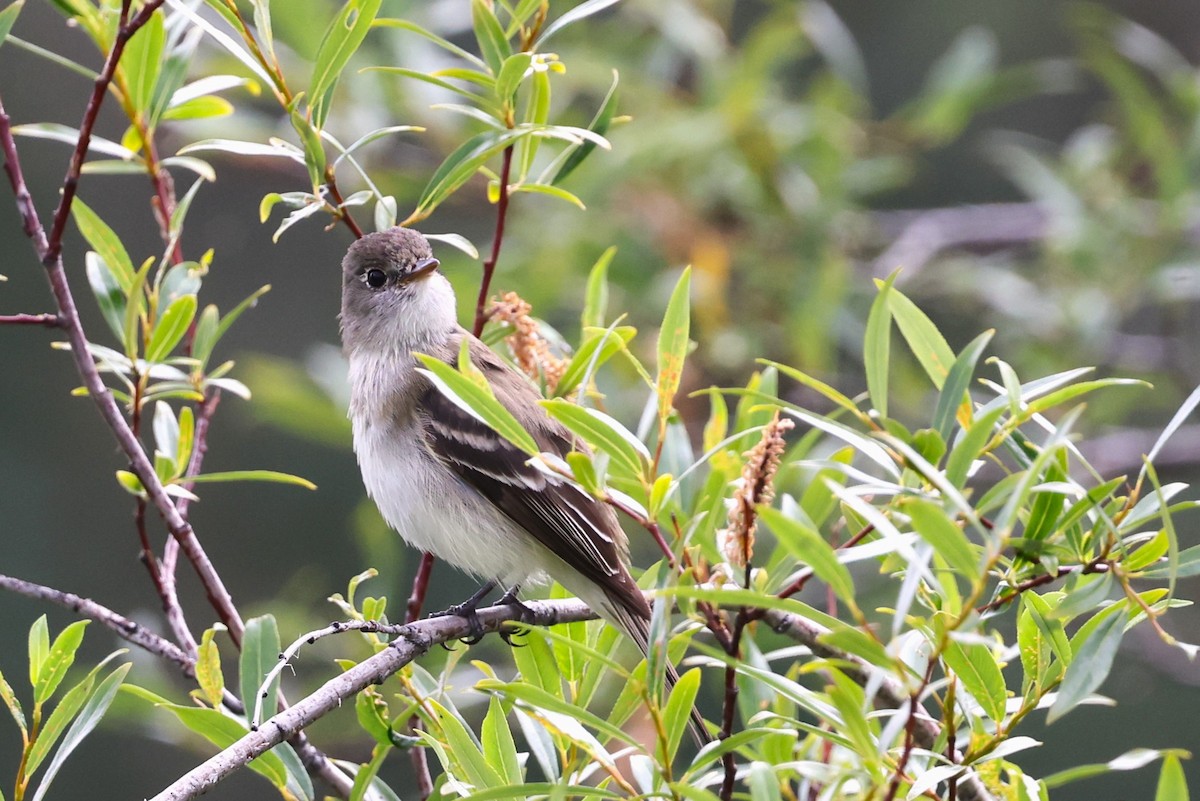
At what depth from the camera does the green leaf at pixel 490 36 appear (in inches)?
78.0

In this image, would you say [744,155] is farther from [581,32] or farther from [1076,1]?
[1076,1]

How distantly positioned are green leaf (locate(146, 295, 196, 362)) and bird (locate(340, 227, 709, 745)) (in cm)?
58

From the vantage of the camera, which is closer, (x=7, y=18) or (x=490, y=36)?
(x=7, y=18)

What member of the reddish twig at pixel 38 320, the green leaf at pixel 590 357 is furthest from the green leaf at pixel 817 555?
the reddish twig at pixel 38 320

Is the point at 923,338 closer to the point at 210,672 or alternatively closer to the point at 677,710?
the point at 677,710

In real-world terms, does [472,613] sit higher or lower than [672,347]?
lower

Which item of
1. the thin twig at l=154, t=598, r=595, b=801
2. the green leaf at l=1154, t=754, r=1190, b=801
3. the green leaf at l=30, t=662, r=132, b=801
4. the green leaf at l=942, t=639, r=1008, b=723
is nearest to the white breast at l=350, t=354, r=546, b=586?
the thin twig at l=154, t=598, r=595, b=801

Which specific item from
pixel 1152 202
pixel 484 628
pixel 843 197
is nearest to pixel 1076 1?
pixel 1152 202

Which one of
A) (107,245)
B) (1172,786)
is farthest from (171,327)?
(1172,786)

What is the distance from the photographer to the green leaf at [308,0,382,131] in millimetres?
A: 1815

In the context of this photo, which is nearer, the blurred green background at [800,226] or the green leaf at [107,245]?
the green leaf at [107,245]

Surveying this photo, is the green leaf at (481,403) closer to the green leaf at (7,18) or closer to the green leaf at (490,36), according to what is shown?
the green leaf at (490,36)

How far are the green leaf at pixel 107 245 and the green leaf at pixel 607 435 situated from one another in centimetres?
101

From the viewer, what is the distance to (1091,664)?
132 cm
